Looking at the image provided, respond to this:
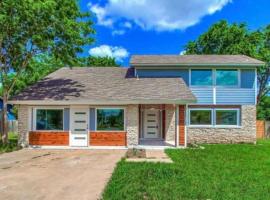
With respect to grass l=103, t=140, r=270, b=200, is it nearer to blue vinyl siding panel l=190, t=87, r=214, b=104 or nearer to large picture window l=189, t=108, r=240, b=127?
large picture window l=189, t=108, r=240, b=127

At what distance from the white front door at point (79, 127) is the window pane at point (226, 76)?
26.8ft

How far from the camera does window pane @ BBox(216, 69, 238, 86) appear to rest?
17609 millimetres

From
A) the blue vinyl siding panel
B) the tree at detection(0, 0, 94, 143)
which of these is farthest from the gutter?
the blue vinyl siding panel

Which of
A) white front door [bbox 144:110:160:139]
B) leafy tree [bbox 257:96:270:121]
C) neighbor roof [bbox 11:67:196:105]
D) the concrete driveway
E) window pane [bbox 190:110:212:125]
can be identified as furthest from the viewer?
leafy tree [bbox 257:96:270:121]

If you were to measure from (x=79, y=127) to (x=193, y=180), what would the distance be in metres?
8.87

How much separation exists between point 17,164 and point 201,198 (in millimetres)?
7000

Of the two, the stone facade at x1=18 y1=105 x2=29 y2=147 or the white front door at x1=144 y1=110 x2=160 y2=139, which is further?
the white front door at x1=144 y1=110 x2=160 y2=139

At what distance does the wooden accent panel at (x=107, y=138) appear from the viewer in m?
15.0

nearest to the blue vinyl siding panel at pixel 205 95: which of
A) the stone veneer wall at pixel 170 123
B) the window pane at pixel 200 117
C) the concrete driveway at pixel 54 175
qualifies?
the window pane at pixel 200 117

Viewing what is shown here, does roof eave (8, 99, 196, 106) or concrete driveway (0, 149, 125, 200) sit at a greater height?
roof eave (8, 99, 196, 106)

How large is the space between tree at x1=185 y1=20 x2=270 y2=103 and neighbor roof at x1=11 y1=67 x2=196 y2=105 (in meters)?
18.0

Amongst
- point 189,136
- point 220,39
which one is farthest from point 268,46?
point 189,136

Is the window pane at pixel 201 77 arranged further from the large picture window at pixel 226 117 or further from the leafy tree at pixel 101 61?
the leafy tree at pixel 101 61

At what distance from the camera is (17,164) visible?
10344 mm
